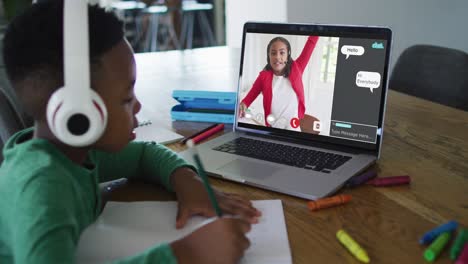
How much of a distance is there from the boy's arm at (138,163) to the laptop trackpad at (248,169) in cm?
8

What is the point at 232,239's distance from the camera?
2.08ft

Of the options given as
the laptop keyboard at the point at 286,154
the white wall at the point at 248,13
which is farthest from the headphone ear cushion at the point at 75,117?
the white wall at the point at 248,13

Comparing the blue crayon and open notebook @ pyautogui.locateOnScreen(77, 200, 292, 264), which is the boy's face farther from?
the blue crayon

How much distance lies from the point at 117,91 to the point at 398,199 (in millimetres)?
488

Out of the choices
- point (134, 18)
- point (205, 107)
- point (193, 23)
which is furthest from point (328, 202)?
point (193, 23)

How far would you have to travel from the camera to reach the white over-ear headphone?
2.02 feet

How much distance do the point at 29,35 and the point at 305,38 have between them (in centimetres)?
59

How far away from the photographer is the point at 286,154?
3.33 ft

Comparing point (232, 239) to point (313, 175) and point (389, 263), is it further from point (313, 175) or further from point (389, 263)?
point (313, 175)

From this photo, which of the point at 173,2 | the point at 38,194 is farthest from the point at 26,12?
the point at 173,2

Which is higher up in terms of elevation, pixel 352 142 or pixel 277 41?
pixel 277 41

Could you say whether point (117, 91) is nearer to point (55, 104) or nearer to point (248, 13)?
point (55, 104)

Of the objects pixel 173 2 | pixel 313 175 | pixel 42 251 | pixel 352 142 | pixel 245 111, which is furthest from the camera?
pixel 173 2

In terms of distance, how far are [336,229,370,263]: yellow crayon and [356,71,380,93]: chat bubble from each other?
378mm
